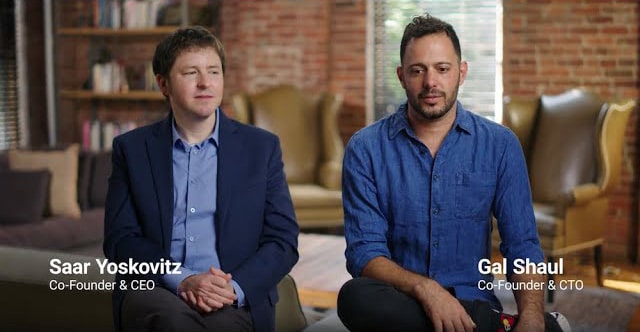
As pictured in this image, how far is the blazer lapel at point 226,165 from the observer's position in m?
2.12

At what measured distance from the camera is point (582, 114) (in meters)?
4.73

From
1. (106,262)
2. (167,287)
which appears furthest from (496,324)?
(106,262)

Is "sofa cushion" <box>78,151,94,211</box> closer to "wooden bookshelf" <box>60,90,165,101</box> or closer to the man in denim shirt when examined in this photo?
"wooden bookshelf" <box>60,90,165,101</box>

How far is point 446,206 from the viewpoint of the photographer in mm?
2131

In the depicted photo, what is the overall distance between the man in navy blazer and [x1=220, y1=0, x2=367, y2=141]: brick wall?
13.1 ft

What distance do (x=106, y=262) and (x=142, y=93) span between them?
4.36 metres

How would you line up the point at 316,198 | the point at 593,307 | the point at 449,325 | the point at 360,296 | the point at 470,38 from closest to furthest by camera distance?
the point at 449,325 → the point at 360,296 → the point at 593,307 → the point at 316,198 → the point at 470,38

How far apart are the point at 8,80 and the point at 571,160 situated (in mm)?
4377

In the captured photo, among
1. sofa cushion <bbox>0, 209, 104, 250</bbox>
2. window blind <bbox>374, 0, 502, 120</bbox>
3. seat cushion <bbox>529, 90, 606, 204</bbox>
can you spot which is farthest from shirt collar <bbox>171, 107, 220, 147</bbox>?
window blind <bbox>374, 0, 502, 120</bbox>

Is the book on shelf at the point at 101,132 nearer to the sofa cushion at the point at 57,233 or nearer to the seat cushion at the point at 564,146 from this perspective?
the sofa cushion at the point at 57,233

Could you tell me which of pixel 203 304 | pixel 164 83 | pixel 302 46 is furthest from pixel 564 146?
pixel 203 304

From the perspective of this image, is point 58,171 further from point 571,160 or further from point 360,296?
point 360,296

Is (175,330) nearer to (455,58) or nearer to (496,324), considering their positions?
(496,324)

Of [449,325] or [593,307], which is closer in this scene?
[449,325]
